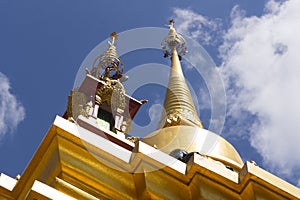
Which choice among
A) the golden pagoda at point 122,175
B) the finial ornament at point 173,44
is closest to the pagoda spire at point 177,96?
the finial ornament at point 173,44

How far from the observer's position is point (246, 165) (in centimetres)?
492

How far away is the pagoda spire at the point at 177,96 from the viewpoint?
1555 centimetres

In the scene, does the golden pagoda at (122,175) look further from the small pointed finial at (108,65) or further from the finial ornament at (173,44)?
the finial ornament at (173,44)

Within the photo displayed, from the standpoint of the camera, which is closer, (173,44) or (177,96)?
(177,96)

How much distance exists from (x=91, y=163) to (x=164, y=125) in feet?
31.3

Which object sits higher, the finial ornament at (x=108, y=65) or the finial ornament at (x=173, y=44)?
the finial ornament at (x=173, y=44)

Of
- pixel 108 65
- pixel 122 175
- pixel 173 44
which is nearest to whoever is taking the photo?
pixel 122 175

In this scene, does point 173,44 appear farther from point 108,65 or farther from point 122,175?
point 122,175

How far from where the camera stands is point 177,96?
1811 cm

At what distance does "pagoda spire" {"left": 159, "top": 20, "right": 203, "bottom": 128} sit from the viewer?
15.6 meters

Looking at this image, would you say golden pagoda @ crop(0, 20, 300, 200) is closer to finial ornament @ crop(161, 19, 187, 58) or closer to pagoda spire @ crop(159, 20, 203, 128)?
pagoda spire @ crop(159, 20, 203, 128)

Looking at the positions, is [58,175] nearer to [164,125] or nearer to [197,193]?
[197,193]

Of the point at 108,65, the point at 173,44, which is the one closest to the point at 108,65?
the point at 108,65

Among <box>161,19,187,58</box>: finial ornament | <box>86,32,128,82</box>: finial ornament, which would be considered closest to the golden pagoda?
<box>86,32,128,82</box>: finial ornament
